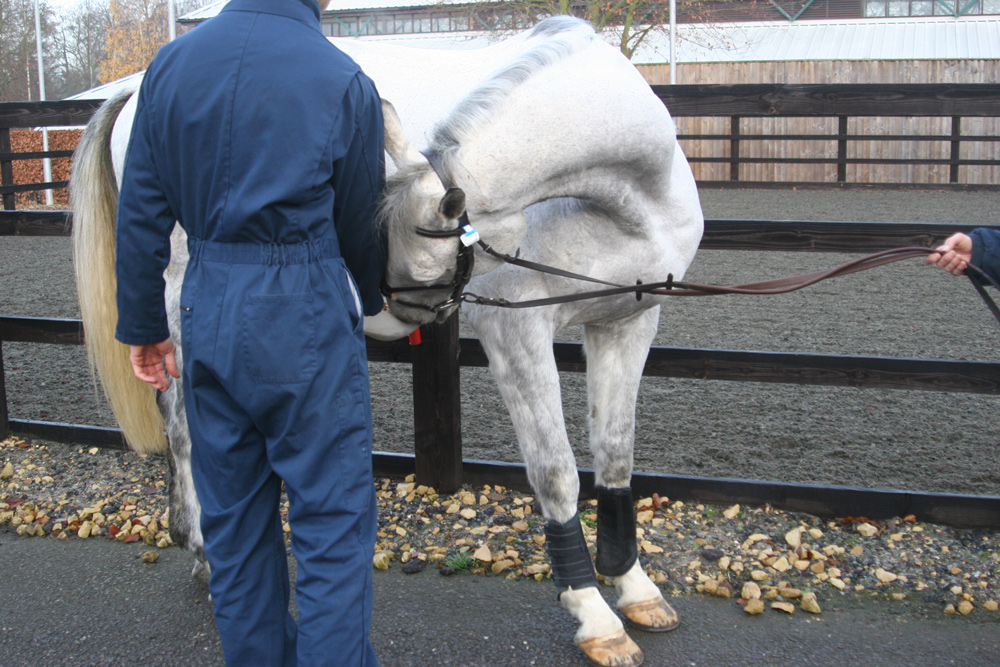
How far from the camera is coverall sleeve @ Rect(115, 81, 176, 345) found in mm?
1769

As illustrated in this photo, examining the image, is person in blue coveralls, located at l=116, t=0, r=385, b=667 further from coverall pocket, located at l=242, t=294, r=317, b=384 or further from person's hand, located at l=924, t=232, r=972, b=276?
person's hand, located at l=924, t=232, r=972, b=276

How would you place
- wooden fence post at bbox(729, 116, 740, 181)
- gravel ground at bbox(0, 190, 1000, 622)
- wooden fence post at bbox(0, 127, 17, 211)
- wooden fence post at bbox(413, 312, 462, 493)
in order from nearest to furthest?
gravel ground at bbox(0, 190, 1000, 622), wooden fence post at bbox(413, 312, 462, 493), wooden fence post at bbox(0, 127, 17, 211), wooden fence post at bbox(729, 116, 740, 181)

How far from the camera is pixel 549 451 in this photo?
2543 millimetres

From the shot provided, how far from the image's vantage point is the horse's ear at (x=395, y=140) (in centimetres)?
192

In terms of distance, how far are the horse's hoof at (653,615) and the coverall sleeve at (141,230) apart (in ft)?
5.56

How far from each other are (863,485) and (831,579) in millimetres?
902

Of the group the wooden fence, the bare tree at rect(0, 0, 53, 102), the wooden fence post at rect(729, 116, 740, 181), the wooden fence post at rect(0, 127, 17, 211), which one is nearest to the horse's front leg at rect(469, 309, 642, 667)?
the wooden fence

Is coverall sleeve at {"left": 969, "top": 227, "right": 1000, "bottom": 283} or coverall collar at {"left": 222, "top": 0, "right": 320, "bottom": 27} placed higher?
coverall collar at {"left": 222, "top": 0, "right": 320, "bottom": 27}

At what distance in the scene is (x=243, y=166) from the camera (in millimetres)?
1663

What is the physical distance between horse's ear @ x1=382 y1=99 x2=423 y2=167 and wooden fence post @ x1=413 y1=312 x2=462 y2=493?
162cm

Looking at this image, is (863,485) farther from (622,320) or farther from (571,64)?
(571,64)

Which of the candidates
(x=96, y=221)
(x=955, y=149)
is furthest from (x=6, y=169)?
(x=955, y=149)

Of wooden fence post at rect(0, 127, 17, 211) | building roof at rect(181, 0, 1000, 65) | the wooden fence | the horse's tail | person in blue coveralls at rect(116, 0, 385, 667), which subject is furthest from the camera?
building roof at rect(181, 0, 1000, 65)

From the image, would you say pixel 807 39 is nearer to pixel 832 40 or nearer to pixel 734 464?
pixel 832 40
